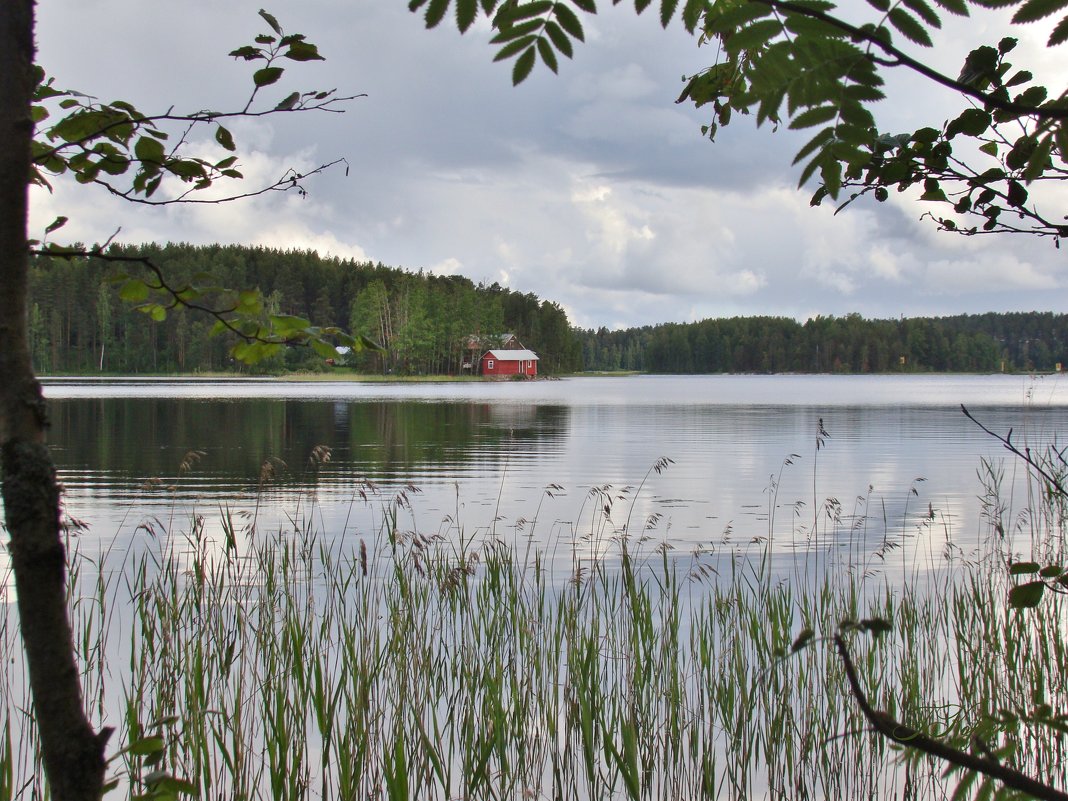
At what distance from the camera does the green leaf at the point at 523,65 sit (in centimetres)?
179

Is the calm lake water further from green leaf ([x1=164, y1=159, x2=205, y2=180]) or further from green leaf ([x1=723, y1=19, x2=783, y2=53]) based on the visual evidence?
green leaf ([x1=723, y1=19, x2=783, y2=53])

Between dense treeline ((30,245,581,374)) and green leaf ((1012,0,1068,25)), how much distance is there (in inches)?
4243

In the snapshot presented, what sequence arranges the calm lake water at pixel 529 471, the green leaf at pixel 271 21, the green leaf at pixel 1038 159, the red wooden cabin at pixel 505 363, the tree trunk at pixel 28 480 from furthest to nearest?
the red wooden cabin at pixel 505 363 → the calm lake water at pixel 529 471 → the green leaf at pixel 271 21 → the green leaf at pixel 1038 159 → the tree trunk at pixel 28 480

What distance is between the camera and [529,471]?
21531mm

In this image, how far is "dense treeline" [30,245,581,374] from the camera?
380 ft

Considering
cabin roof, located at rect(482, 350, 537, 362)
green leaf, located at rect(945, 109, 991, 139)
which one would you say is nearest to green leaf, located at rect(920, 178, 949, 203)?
green leaf, located at rect(945, 109, 991, 139)

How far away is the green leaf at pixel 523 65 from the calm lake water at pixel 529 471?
5054 mm

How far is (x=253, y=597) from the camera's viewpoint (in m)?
8.83

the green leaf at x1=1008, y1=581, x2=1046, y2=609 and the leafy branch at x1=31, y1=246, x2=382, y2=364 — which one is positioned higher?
the leafy branch at x1=31, y1=246, x2=382, y2=364

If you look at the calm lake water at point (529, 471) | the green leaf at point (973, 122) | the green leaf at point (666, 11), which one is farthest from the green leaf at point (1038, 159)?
the calm lake water at point (529, 471)

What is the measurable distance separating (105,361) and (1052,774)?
14048cm

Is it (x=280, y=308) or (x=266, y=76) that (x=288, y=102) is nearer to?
(x=266, y=76)

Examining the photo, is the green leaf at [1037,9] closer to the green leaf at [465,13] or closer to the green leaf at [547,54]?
the green leaf at [547,54]

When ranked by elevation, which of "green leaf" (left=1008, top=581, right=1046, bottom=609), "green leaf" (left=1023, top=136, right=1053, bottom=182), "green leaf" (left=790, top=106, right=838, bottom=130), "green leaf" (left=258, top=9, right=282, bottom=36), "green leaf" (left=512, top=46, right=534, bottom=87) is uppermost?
"green leaf" (left=258, top=9, right=282, bottom=36)
